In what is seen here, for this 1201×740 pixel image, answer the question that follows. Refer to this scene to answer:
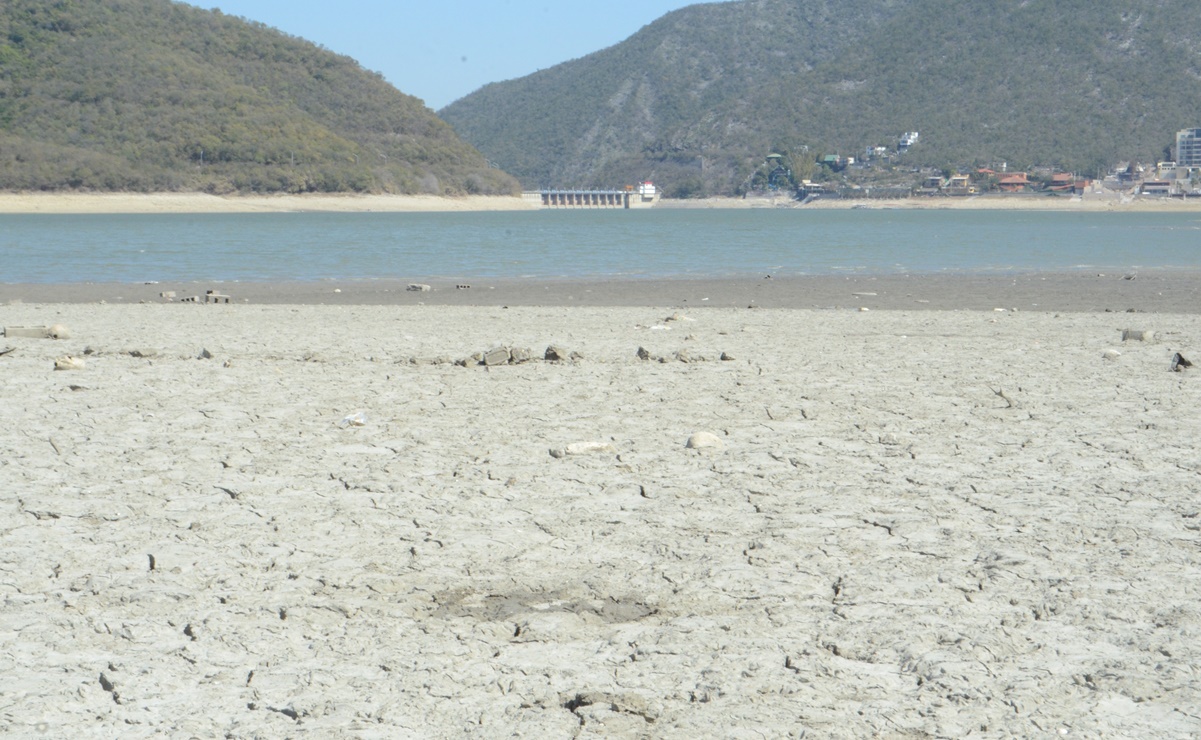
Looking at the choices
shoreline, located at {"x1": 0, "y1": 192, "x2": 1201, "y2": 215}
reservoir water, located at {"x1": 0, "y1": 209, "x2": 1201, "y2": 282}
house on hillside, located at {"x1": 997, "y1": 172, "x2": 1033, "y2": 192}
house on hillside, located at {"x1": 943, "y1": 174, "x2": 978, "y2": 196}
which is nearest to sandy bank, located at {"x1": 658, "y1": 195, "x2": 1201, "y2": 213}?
shoreline, located at {"x1": 0, "y1": 192, "x2": 1201, "y2": 215}

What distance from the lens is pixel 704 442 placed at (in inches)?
198

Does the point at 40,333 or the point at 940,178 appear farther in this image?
the point at 940,178

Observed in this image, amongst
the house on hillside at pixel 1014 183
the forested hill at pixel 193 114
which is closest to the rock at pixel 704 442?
the forested hill at pixel 193 114

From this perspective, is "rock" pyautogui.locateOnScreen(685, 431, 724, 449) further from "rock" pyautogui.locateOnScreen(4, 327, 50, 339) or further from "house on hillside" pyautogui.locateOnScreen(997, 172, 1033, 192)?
"house on hillside" pyautogui.locateOnScreen(997, 172, 1033, 192)

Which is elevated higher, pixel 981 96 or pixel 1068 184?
pixel 981 96

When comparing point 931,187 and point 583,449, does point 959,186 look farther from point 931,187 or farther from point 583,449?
point 583,449

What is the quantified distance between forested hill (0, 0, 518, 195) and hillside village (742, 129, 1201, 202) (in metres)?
46.3

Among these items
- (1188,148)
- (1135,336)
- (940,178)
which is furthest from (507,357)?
(1188,148)

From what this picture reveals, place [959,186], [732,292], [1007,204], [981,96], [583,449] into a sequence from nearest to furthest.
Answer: [583,449] < [732,292] < [1007,204] < [959,186] < [981,96]

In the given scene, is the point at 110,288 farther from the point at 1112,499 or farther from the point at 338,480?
the point at 1112,499

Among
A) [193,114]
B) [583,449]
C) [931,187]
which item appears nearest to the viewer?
[583,449]

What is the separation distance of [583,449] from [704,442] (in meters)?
0.53

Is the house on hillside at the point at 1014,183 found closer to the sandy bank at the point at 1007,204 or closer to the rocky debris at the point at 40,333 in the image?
the sandy bank at the point at 1007,204

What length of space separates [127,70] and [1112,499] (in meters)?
119
